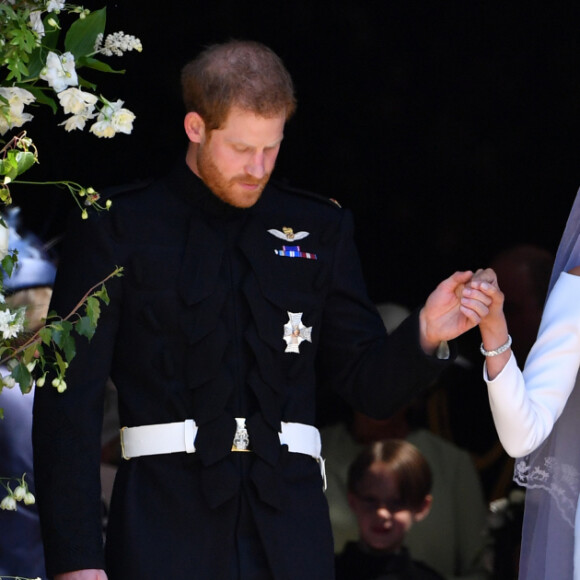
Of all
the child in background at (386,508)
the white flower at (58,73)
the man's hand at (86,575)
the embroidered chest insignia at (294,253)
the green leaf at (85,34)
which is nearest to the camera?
the white flower at (58,73)

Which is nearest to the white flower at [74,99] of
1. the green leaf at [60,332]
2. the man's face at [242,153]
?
the green leaf at [60,332]

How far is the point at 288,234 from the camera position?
12.0ft

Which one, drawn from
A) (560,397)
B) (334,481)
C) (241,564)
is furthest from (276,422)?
(334,481)

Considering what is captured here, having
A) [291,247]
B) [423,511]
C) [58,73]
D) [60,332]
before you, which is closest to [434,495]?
[423,511]

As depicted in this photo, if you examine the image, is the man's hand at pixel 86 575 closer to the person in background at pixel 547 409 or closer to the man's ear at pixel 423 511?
the person in background at pixel 547 409

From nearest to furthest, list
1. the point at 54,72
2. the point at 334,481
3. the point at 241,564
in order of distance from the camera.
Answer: the point at 54,72 < the point at 241,564 < the point at 334,481

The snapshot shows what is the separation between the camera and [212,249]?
11.6 ft

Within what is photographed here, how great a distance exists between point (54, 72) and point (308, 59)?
7.22 feet

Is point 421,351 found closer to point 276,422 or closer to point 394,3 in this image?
point 276,422

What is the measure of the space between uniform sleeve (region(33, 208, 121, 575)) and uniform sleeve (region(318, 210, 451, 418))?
1.67ft

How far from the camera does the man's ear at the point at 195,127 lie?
3.51 metres

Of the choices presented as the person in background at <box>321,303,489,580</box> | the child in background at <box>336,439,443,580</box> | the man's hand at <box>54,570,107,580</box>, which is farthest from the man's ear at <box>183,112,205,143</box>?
the child in background at <box>336,439,443,580</box>

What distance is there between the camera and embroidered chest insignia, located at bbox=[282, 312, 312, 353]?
351cm

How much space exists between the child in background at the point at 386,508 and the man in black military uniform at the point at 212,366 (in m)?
1.26
